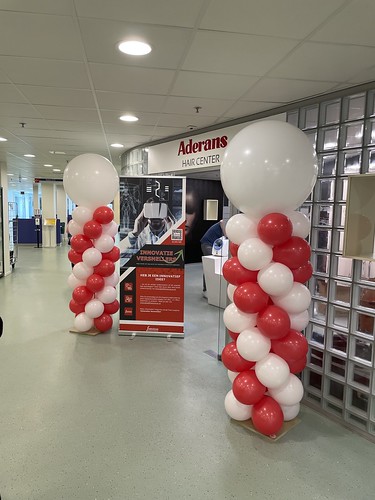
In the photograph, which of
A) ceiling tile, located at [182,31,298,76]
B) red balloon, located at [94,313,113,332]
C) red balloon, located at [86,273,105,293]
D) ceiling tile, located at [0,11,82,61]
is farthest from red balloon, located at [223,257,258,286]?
red balloon, located at [94,313,113,332]

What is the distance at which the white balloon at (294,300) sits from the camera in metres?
2.54

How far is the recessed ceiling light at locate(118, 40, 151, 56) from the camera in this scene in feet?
7.26

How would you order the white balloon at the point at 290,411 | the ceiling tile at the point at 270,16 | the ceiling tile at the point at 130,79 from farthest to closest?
the white balloon at the point at 290,411 < the ceiling tile at the point at 130,79 < the ceiling tile at the point at 270,16

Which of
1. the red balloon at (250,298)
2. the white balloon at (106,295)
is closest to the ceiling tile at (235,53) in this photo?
the red balloon at (250,298)

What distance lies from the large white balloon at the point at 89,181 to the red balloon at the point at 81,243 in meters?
0.39

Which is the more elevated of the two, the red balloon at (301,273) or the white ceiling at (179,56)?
the white ceiling at (179,56)

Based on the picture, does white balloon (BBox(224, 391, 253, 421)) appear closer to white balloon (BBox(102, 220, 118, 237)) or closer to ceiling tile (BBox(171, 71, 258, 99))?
ceiling tile (BBox(171, 71, 258, 99))

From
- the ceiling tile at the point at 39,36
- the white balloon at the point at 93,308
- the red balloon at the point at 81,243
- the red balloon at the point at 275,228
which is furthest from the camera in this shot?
the white balloon at the point at 93,308

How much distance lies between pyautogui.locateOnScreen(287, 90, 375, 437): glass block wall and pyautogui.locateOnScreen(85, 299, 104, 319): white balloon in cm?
261

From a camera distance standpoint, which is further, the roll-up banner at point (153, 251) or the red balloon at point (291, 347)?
the roll-up banner at point (153, 251)

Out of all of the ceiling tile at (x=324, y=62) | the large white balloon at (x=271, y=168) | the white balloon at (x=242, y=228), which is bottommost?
the white balloon at (x=242, y=228)

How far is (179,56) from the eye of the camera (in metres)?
2.38

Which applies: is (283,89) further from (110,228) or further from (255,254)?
(110,228)

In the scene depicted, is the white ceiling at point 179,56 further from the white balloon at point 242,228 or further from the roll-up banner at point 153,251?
the white balloon at point 242,228
